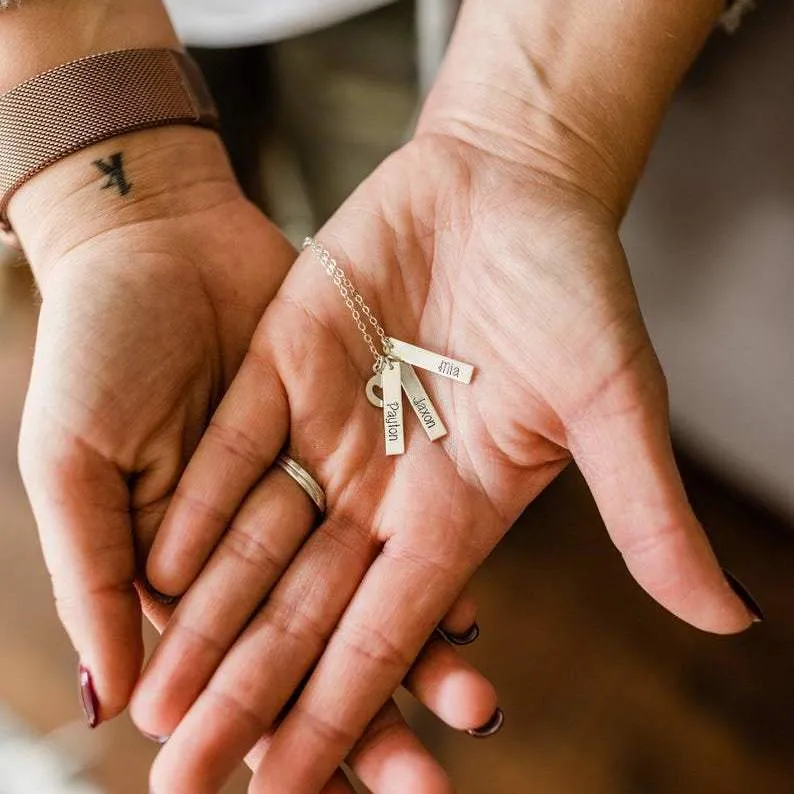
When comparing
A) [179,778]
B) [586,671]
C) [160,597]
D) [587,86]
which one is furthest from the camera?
[586,671]

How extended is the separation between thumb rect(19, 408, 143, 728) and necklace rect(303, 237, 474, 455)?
33cm

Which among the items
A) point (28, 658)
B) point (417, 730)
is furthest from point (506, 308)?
point (28, 658)

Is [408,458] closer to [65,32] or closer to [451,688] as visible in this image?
[451,688]

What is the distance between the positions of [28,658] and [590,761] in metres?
0.99

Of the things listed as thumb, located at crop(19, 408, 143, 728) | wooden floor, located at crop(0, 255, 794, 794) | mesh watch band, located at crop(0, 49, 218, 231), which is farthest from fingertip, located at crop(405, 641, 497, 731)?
mesh watch band, located at crop(0, 49, 218, 231)

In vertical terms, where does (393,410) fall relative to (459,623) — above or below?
above

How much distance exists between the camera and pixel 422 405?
1033mm

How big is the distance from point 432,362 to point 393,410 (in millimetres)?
78

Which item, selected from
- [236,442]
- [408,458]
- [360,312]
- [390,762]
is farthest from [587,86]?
[390,762]

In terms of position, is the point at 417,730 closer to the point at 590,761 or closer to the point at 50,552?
the point at 590,761

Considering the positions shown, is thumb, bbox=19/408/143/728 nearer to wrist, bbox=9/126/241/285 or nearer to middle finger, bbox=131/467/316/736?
middle finger, bbox=131/467/316/736

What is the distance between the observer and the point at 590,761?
1395 mm

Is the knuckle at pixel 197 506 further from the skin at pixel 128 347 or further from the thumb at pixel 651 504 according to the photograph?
the thumb at pixel 651 504

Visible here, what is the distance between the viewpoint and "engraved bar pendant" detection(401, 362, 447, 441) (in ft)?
3.33
